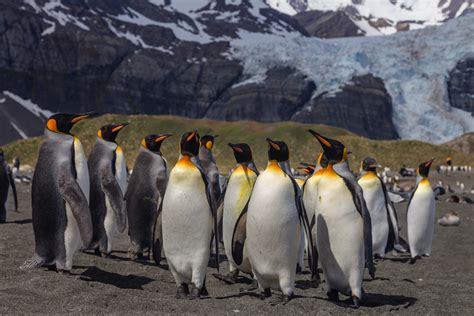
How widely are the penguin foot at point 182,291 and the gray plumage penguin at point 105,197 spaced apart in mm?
1988

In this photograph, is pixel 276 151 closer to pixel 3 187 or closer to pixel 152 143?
pixel 152 143

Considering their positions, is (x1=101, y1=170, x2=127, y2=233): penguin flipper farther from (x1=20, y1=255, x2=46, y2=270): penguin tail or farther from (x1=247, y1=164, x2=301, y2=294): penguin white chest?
(x1=247, y1=164, x2=301, y2=294): penguin white chest

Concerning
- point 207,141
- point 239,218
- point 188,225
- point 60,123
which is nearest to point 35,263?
point 60,123

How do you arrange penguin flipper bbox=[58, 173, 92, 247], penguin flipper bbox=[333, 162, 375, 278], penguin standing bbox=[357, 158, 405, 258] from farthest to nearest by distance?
1. penguin standing bbox=[357, 158, 405, 258]
2. penguin flipper bbox=[58, 173, 92, 247]
3. penguin flipper bbox=[333, 162, 375, 278]

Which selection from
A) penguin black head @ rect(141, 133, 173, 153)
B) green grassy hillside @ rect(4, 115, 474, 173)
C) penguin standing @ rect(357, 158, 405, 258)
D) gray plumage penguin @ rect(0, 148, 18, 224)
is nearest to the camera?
penguin black head @ rect(141, 133, 173, 153)

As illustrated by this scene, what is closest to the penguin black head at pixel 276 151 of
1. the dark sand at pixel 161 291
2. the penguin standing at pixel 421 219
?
the dark sand at pixel 161 291

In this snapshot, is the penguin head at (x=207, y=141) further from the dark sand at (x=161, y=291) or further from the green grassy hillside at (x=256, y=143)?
the green grassy hillside at (x=256, y=143)

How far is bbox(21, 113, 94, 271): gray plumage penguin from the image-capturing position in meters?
6.31

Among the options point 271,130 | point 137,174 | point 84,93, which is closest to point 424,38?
point 271,130

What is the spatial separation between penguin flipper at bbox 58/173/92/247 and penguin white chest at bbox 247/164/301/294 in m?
1.69

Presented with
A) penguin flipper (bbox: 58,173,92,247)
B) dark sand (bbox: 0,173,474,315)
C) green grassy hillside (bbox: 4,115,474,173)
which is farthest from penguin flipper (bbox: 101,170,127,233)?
green grassy hillside (bbox: 4,115,474,173)

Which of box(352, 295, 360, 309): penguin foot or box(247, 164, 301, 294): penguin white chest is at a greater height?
box(247, 164, 301, 294): penguin white chest

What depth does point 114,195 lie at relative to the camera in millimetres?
7906

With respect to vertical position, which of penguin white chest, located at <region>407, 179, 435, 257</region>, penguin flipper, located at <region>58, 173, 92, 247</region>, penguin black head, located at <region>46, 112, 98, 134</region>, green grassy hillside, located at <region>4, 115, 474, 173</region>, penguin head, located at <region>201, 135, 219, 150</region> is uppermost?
penguin black head, located at <region>46, 112, 98, 134</region>
